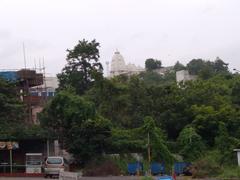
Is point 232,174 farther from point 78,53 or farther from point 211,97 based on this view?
point 78,53

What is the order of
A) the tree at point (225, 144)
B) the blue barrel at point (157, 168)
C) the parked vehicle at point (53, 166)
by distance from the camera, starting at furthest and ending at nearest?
1. the tree at point (225, 144)
2. the blue barrel at point (157, 168)
3. the parked vehicle at point (53, 166)

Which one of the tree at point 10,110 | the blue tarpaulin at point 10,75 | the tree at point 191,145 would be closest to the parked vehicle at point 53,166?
the tree at point 10,110

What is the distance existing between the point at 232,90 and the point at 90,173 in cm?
2660

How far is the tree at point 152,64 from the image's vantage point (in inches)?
6367

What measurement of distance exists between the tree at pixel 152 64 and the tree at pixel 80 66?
9180 centimetres

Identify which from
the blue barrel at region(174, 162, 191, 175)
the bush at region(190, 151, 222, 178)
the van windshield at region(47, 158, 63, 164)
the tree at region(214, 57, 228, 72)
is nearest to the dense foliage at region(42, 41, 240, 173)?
the blue barrel at region(174, 162, 191, 175)

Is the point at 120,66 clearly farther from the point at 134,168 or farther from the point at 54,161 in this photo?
the point at 54,161

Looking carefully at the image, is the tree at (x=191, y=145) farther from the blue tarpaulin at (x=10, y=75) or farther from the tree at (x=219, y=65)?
the tree at (x=219, y=65)

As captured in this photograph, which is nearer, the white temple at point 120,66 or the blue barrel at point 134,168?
the blue barrel at point 134,168

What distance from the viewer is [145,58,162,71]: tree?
161725 mm

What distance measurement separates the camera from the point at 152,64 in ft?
536

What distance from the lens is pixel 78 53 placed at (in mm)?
67875

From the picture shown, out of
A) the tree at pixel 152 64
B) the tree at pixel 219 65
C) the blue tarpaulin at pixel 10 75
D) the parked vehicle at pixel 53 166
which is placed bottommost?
the parked vehicle at pixel 53 166

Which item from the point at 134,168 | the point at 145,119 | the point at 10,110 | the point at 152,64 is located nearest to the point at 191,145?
the point at 145,119
